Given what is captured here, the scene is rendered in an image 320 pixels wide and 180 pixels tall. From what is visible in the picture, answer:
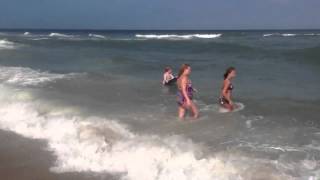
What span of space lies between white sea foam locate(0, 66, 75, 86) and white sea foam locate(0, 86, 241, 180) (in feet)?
17.7

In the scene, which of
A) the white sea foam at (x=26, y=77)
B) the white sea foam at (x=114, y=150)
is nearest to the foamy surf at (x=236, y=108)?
the white sea foam at (x=114, y=150)

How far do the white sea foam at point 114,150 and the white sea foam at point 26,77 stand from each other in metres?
5.40

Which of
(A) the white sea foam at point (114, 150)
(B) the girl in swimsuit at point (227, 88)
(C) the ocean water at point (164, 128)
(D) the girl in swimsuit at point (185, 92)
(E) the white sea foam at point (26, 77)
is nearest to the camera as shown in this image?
(A) the white sea foam at point (114, 150)

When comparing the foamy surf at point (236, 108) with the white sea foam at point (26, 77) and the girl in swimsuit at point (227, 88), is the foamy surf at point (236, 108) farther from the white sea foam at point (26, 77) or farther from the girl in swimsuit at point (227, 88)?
the white sea foam at point (26, 77)

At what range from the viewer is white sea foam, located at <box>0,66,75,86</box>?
1599 cm

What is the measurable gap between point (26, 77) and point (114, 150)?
393 inches

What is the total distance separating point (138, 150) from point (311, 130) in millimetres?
3437

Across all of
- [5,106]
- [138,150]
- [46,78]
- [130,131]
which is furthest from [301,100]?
[46,78]

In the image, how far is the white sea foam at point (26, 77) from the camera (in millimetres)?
15989

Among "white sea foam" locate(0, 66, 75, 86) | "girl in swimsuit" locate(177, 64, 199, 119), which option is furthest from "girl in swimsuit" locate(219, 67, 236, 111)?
"white sea foam" locate(0, 66, 75, 86)

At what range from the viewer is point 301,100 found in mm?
12797

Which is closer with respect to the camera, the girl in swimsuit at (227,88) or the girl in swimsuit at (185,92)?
the girl in swimsuit at (185,92)

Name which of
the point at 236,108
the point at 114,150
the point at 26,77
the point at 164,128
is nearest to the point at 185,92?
the point at 164,128

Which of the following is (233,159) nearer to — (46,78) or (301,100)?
(301,100)
